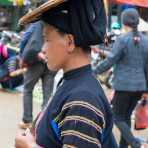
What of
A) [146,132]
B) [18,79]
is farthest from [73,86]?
[18,79]

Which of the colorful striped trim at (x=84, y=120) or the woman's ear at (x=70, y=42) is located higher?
the woman's ear at (x=70, y=42)

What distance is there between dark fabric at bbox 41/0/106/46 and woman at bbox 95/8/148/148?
3.95m

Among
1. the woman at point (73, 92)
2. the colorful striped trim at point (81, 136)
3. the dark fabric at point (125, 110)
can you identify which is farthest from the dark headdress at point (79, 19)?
the dark fabric at point (125, 110)

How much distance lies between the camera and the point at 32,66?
7801mm

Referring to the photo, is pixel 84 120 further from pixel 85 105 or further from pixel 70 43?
pixel 70 43

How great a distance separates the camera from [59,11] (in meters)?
2.56

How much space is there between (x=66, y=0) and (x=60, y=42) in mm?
212

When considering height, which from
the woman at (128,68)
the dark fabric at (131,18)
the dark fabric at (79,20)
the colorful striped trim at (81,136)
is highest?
the dark fabric at (79,20)

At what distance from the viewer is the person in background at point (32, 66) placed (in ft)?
24.5

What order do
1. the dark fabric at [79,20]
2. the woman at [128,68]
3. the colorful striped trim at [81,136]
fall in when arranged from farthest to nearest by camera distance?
1. the woman at [128,68]
2. the dark fabric at [79,20]
3. the colorful striped trim at [81,136]

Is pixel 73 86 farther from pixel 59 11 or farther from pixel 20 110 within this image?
pixel 20 110

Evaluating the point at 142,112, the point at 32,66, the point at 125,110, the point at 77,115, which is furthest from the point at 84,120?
the point at 32,66

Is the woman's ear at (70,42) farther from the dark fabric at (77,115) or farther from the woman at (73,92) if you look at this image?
the dark fabric at (77,115)

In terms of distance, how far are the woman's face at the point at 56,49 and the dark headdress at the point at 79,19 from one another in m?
0.04
